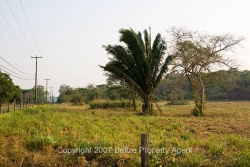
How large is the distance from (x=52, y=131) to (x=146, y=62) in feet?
32.8

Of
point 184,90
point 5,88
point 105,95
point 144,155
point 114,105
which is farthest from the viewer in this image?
point 184,90

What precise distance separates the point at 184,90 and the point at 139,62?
37.6 m

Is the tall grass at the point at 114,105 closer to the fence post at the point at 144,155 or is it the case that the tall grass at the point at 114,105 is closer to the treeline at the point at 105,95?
the treeline at the point at 105,95

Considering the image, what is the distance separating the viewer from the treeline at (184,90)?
15953 mm

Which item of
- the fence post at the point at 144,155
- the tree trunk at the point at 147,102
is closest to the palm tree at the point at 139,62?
the tree trunk at the point at 147,102

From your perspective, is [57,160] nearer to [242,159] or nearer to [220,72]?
[242,159]

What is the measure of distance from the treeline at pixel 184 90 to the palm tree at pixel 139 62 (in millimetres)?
1037

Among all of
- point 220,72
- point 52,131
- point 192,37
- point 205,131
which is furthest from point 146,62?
point 52,131

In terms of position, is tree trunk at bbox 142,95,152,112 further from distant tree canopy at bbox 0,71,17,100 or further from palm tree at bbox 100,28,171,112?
distant tree canopy at bbox 0,71,17,100

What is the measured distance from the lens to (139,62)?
16.5m

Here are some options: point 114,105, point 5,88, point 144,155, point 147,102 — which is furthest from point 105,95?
point 144,155

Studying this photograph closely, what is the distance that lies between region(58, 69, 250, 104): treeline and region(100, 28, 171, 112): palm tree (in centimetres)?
104

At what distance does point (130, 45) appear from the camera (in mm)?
16562

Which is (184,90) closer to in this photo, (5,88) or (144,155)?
(5,88)
